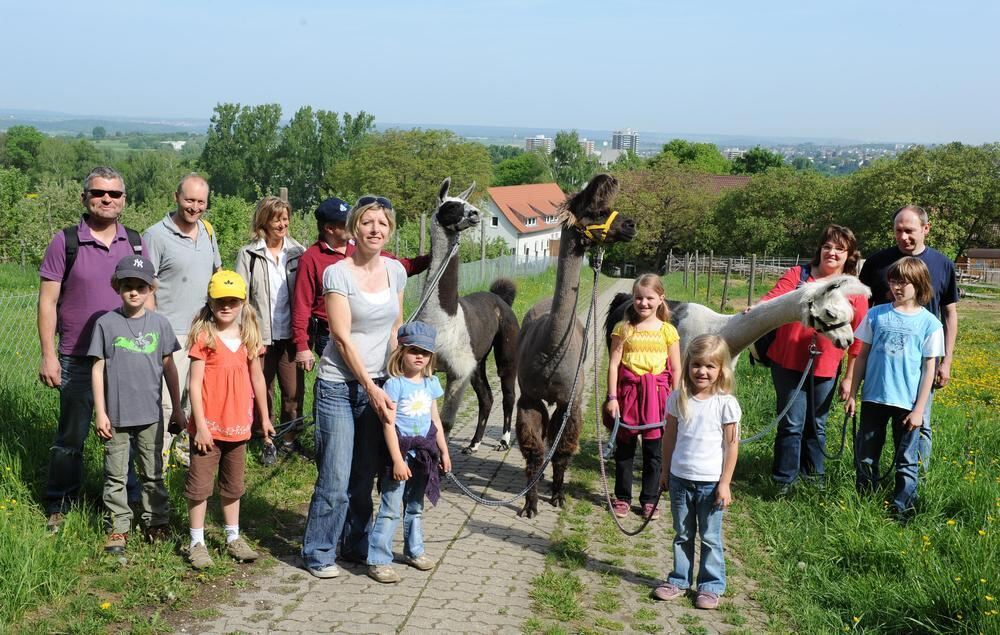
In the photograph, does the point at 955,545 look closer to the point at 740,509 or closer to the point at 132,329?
the point at 740,509

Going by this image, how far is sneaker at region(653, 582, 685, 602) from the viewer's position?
4.29m

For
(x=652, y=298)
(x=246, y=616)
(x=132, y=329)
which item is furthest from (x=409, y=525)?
(x=652, y=298)

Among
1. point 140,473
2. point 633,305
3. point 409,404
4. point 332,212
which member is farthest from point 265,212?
point 633,305

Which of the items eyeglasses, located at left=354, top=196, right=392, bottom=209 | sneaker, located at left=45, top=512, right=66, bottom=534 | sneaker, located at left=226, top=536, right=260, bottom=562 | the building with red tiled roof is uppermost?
eyeglasses, located at left=354, top=196, right=392, bottom=209

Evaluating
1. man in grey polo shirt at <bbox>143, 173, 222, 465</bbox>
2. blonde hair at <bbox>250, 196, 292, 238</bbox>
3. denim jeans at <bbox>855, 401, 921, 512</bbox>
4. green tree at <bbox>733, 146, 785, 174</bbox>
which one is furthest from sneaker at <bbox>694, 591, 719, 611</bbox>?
green tree at <bbox>733, 146, 785, 174</bbox>

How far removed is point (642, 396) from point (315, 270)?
2509 mm

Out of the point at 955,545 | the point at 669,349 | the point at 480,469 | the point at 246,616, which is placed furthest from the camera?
the point at 480,469

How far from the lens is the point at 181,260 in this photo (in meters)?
5.02

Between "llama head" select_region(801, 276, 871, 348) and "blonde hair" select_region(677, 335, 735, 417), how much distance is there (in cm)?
116

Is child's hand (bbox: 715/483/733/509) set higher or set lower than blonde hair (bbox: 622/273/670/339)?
lower

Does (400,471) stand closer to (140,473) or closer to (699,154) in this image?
(140,473)

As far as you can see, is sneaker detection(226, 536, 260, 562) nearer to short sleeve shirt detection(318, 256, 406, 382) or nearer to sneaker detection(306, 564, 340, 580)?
sneaker detection(306, 564, 340, 580)

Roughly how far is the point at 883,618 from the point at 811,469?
223 centimetres

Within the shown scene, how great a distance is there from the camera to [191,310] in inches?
201
